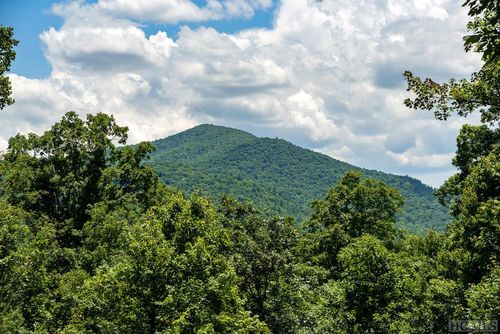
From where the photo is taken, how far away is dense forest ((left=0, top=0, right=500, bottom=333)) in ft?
62.8

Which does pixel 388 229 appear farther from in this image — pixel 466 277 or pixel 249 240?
pixel 249 240

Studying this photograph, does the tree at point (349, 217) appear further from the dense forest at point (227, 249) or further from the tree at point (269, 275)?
the tree at point (269, 275)

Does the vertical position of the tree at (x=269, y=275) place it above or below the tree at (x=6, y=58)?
below

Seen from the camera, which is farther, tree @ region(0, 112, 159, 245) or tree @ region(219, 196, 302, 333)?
tree @ region(0, 112, 159, 245)

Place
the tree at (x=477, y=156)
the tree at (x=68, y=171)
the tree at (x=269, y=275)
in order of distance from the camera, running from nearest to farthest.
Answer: the tree at (x=477, y=156)
the tree at (x=269, y=275)
the tree at (x=68, y=171)

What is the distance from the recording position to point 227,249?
27.4 metres

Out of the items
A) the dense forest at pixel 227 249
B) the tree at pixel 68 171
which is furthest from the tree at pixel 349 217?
the tree at pixel 68 171

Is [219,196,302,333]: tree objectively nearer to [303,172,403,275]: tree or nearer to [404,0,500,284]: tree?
[404,0,500,284]: tree

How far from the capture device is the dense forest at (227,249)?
1916cm

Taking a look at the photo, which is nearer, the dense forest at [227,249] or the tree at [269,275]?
the dense forest at [227,249]

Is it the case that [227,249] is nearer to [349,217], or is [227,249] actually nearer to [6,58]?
[6,58]

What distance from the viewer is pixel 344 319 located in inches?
1083

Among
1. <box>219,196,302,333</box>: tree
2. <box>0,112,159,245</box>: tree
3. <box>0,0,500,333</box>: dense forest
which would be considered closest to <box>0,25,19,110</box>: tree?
<box>0,0,500,333</box>: dense forest

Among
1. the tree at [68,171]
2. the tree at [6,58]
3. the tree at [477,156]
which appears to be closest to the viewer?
the tree at [477,156]
